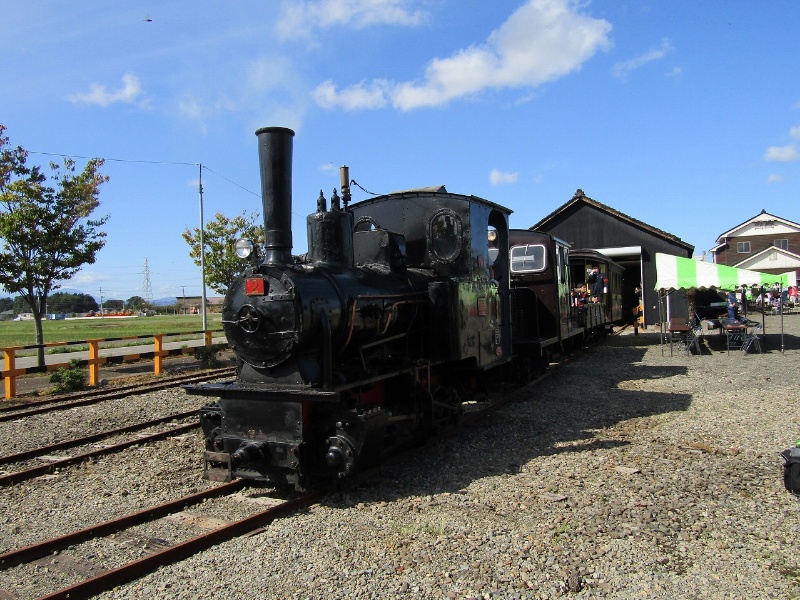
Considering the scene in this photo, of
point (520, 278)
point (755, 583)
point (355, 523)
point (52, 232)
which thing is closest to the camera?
point (755, 583)

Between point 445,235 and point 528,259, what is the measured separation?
5.70m

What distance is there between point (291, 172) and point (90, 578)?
3.76 metres

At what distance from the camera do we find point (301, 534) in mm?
4895

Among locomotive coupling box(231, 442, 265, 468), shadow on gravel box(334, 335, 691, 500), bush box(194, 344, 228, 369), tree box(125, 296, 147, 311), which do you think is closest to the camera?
locomotive coupling box(231, 442, 265, 468)

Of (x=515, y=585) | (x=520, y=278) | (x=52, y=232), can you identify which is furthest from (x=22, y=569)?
(x=52, y=232)

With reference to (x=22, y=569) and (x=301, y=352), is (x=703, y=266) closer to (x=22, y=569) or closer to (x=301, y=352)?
(x=301, y=352)

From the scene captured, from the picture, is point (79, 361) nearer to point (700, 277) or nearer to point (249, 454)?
point (249, 454)

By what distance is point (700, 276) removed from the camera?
56.9 ft

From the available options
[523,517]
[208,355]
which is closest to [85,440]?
[523,517]

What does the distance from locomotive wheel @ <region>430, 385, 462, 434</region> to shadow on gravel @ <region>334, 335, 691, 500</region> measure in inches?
7.0

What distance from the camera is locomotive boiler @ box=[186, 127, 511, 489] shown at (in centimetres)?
567

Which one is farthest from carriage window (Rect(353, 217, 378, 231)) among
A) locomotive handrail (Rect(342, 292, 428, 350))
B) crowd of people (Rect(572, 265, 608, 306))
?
crowd of people (Rect(572, 265, 608, 306))

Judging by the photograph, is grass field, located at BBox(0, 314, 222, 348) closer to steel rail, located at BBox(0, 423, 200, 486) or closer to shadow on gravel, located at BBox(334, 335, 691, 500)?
steel rail, located at BBox(0, 423, 200, 486)

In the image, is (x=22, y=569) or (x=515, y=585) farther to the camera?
(x=22, y=569)
